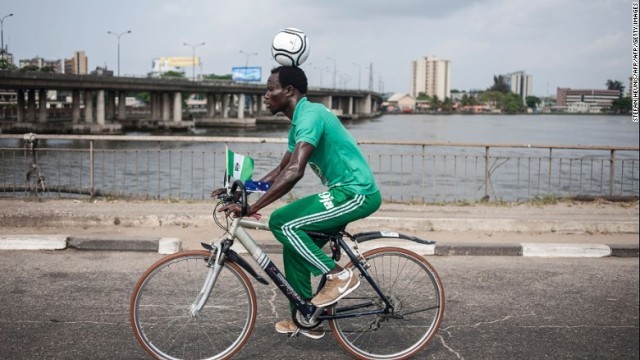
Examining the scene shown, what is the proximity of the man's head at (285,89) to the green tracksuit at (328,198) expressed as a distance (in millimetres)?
79

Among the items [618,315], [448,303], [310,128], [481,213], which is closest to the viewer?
[310,128]

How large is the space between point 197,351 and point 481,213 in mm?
7569

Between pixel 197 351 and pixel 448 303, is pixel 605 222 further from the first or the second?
pixel 197 351

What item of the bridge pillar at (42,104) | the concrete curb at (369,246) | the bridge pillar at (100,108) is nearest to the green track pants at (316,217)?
the concrete curb at (369,246)

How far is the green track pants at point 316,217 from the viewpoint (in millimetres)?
3928

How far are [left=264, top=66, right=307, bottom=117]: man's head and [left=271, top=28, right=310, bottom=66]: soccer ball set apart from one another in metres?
0.08

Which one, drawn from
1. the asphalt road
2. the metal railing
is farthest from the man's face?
the metal railing

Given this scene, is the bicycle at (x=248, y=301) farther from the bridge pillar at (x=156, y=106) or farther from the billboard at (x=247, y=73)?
the billboard at (x=247, y=73)

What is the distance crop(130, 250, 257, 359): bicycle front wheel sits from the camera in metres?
3.89

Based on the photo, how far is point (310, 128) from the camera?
12.4 ft

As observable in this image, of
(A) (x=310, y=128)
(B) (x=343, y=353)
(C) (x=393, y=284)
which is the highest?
(A) (x=310, y=128)

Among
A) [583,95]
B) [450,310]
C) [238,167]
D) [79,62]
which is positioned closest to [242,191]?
[238,167]

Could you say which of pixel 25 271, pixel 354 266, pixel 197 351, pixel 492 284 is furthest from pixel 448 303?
pixel 25 271

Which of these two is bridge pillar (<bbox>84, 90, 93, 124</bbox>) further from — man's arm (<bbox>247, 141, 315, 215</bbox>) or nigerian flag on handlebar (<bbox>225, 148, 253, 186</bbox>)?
man's arm (<bbox>247, 141, 315, 215</bbox>)
